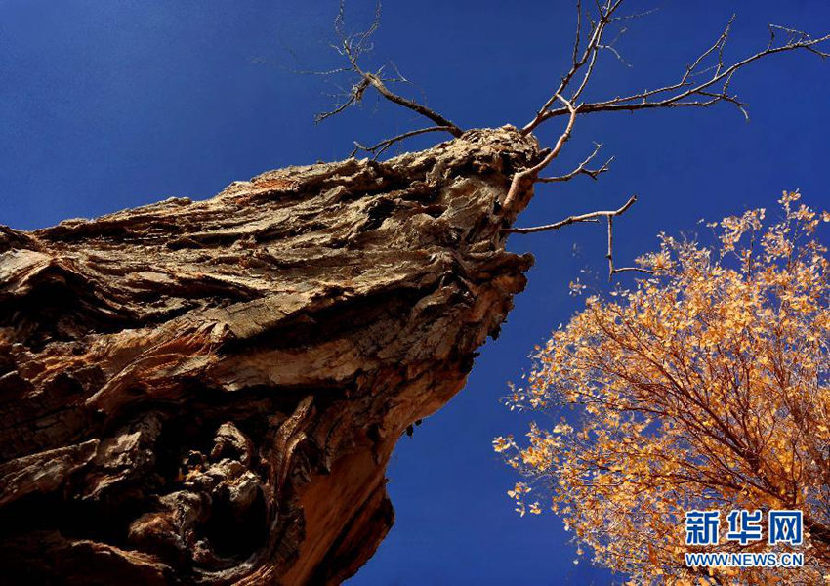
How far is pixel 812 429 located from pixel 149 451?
356 inches

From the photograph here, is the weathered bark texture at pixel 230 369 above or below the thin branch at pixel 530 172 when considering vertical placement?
below

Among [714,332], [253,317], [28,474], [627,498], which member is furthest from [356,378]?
[714,332]

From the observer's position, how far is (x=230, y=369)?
4.02 metres

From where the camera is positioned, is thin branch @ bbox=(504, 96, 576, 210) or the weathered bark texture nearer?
the weathered bark texture

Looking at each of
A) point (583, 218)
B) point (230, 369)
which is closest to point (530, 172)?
point (583, 218)

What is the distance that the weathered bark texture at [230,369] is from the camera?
3.10m

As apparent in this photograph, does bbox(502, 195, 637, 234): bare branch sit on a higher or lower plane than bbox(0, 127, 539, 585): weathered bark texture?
higher

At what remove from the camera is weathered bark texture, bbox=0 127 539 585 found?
10.2 ft

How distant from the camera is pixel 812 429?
799cm

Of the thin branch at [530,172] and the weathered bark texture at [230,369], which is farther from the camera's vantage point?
the thin branch at [530,172]

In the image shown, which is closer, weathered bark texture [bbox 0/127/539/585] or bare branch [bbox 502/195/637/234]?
weathered bark texture [bbox 0/127/539/585]

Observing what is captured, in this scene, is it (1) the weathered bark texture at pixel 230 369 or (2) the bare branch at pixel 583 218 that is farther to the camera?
(2) the bare branch at pixel 583 218

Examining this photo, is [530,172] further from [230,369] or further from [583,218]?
[230,369]

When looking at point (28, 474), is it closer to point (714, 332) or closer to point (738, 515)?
point (738, 515)
